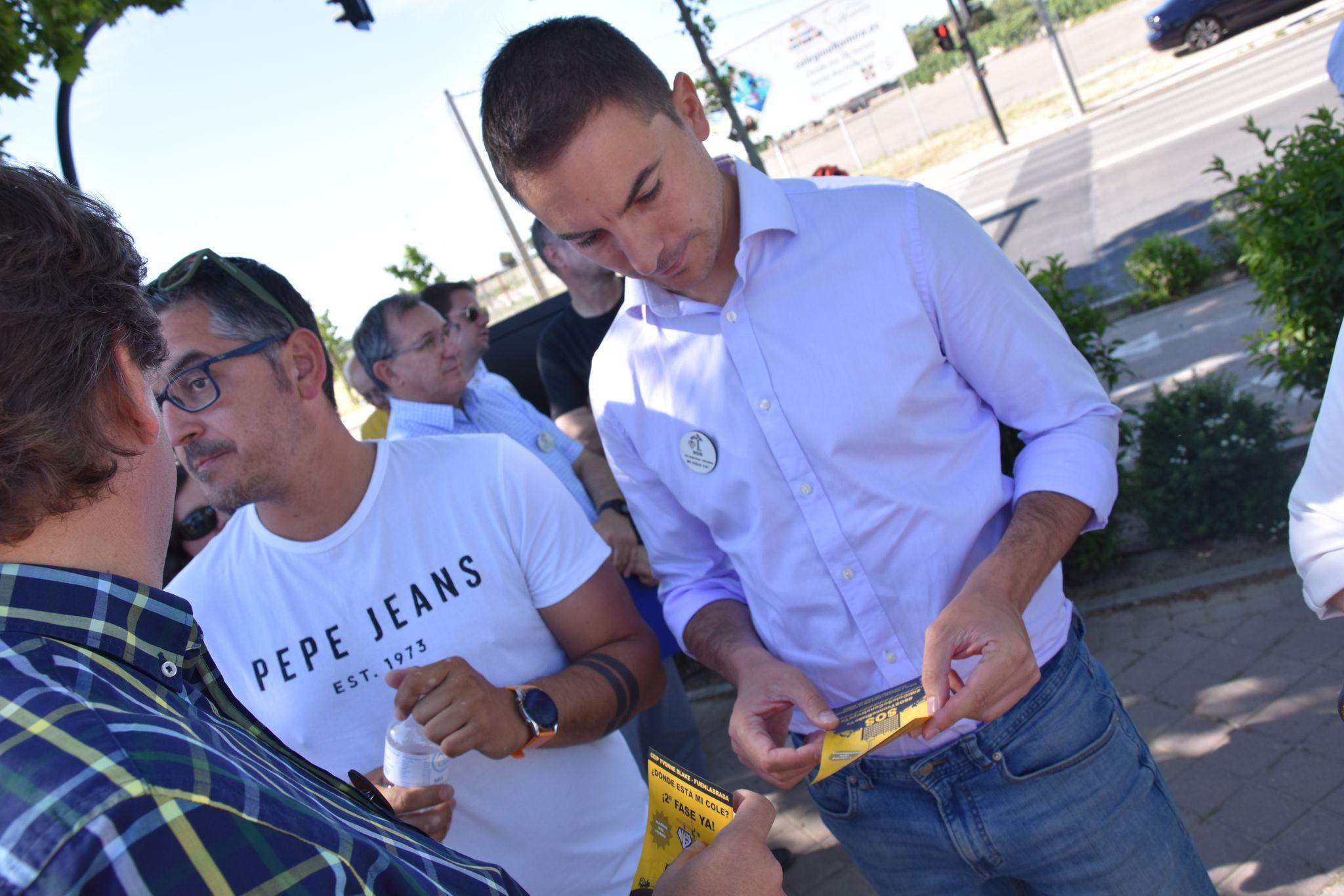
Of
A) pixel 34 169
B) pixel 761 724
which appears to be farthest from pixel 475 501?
pixel 34 169

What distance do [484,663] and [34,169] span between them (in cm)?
133

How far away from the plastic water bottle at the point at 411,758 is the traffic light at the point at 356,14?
5899 millimetres

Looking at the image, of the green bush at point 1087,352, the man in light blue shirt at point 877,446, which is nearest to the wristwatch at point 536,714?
the man in light blue shirt at point 877,446

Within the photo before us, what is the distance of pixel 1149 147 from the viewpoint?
14273 mm

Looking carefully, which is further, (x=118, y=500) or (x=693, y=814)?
(x=693, y=814)

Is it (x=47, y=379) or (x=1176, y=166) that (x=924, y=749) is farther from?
(x=1176, y=166)

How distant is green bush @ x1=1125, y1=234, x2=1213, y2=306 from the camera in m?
7.86

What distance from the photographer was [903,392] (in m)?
1.73

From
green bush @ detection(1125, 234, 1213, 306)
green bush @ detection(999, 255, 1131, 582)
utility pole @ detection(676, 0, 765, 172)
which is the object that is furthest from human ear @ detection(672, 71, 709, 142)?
utility pole @ detection(676, 0, 765, 172)

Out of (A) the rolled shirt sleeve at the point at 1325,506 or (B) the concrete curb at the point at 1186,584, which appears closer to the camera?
(A) the rolled shirt sleeve at the point at 1325,506

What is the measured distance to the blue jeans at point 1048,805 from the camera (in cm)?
171

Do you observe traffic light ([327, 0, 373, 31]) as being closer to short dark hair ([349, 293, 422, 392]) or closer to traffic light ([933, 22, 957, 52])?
short dark hair ([349, 293, 422, 392])

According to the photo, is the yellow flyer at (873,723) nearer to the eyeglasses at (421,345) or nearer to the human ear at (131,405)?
the human ear at (131,405)

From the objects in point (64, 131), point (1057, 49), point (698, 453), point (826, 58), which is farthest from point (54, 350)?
point (826, 58)
